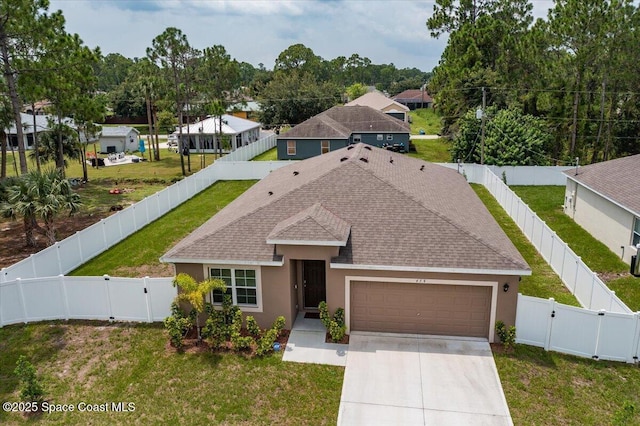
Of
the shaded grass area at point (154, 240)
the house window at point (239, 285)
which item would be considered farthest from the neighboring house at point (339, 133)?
the house window at point (239, 285)

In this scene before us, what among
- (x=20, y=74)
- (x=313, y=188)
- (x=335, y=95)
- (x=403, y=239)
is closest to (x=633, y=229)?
(x=403, y=239)

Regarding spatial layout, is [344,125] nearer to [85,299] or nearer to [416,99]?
[85,299]

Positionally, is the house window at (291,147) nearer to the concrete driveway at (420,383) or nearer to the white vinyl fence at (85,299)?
the white vinyl fence at (85,299)

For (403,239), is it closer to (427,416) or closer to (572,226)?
(427,416)

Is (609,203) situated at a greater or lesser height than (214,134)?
lesser

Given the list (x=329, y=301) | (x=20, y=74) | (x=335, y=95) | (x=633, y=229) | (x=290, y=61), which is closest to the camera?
(x=329, y=301)


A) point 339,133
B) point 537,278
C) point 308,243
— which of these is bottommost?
point 537,278

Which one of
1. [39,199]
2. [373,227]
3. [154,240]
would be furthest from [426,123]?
[373,227]
